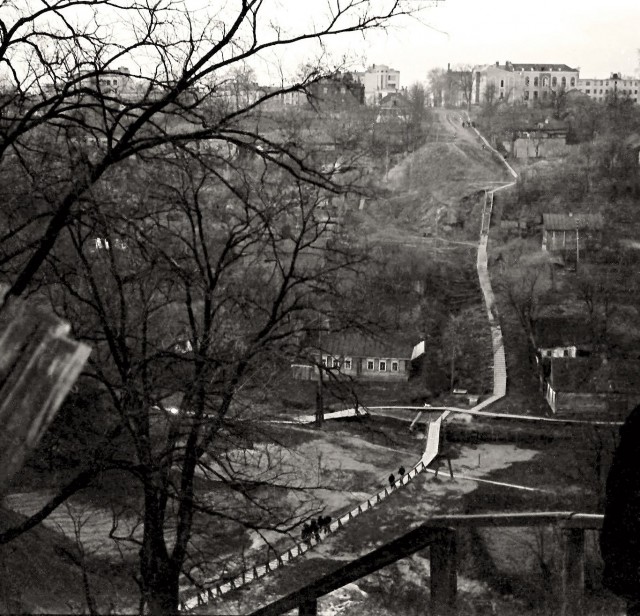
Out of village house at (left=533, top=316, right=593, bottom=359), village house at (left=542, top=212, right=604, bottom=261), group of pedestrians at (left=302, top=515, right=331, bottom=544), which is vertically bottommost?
group of pedestrians at (left=302, top=515, right=331, bottom=544)

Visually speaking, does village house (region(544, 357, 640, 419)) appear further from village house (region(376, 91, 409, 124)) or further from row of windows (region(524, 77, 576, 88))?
row of windows (region(524, 77, 576, 88))

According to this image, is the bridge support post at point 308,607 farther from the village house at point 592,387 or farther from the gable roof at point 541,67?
Result: the gable roof at point 541,67

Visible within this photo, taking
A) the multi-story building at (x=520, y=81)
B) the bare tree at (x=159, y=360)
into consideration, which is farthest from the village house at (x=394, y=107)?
the bare tree at (x=159, y=360)

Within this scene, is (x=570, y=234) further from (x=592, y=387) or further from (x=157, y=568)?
(x=157, y=568)

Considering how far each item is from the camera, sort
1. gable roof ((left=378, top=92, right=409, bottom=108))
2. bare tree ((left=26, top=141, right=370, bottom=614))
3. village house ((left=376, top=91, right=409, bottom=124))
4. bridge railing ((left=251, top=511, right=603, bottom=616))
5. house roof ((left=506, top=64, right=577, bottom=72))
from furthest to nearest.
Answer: house roof ((left=506, top=64, right=577, bottom=72)) < gable roof ((left=378, top=92, right=409, bottom=108)) < village house ((left=376, top=91, right=409, bottom=124)) < bridge railing ((left=251, top=511, right=603, bottom=616)) < bare tree ((left=26, top=141, right=370, bottom=614))

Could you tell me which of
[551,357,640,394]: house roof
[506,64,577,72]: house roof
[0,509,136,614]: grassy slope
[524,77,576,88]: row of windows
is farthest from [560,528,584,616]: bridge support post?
[506,64,577,72]: house roof

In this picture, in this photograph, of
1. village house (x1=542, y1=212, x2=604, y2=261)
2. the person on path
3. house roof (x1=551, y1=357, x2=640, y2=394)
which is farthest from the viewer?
village house (x1=542, y1=212, x2=604, y2=261)

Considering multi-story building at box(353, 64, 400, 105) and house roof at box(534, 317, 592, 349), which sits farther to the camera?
multi-story building at box(353, 64, 400, 105)

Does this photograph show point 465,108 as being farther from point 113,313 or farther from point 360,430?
point 113,313
